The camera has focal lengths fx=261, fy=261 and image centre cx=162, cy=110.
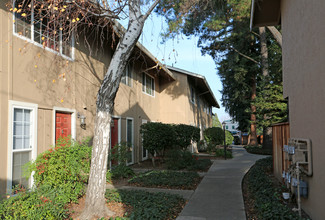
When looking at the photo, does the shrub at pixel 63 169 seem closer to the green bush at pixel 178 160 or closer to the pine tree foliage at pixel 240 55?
the pine tree foliage at pixel 240 55

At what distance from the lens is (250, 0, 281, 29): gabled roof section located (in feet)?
25.7

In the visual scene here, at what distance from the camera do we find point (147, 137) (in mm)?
11500

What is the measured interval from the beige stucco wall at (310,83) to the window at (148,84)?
934cm

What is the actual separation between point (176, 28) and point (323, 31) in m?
3.87

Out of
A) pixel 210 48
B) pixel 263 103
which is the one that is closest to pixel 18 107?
pixel 263 103

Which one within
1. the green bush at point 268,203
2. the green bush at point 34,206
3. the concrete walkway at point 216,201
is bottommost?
the concrete walkway at point 216,201

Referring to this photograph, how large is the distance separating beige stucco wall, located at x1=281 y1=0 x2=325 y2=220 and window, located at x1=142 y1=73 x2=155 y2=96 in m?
9.34

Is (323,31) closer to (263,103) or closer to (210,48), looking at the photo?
(263,103)

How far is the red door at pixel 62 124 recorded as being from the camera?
720cm

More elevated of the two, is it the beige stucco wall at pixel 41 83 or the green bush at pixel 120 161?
the beige stucco wall at pixel 41 83

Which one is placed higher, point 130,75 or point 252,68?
point 252,68

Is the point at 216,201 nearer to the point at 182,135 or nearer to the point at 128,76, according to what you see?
the point at 182,135

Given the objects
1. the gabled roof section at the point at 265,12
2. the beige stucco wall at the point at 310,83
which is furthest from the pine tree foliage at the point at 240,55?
the beige stucco wall at the point at 310,83

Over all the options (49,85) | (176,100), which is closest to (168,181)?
(49,85)
